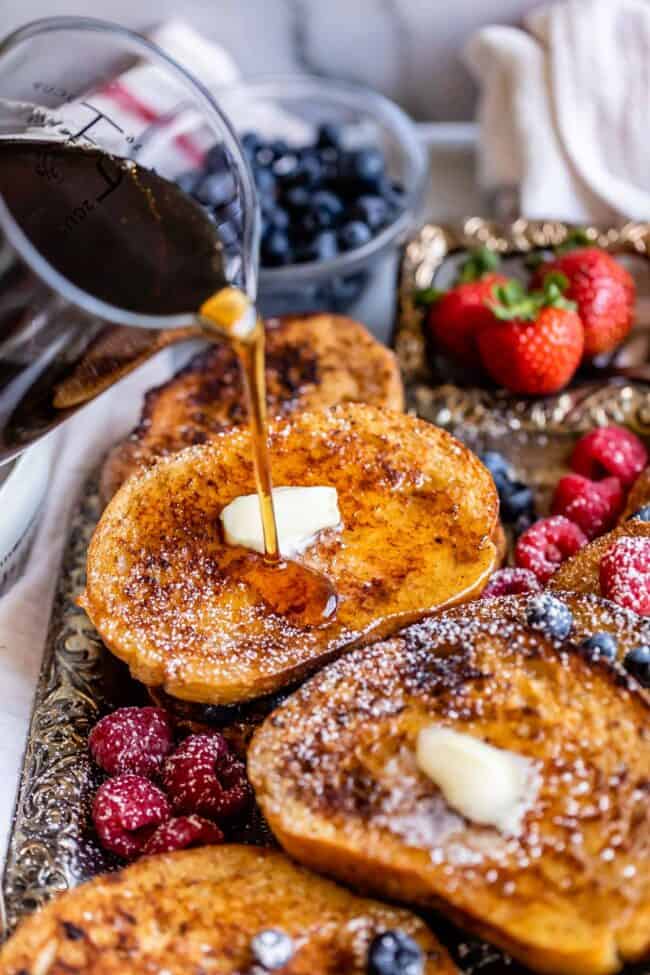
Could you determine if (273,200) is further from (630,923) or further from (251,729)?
(630,923)

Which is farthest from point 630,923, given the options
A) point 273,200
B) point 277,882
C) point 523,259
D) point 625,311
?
point 273,200

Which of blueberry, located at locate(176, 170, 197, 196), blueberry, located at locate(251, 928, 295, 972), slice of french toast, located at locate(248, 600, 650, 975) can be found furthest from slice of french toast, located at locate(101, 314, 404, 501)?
blueberry, located at locate(251, 928, 295, 972)

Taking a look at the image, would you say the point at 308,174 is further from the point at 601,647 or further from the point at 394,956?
the point at 394,956

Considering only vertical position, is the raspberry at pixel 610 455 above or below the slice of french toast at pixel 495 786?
below

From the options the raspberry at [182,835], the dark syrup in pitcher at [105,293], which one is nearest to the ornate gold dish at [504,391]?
the dark syrup in pitcher at [105,293]

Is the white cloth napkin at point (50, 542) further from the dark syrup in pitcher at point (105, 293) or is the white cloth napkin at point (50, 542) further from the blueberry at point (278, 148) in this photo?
the dark syrup in pitcher at point (105, 293)

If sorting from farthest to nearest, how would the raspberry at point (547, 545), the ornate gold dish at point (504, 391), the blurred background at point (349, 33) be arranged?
the blurred background at point (349, 33), the ornate gold dish at point (504, 391), the raspberry at point (547, 545)
